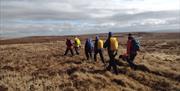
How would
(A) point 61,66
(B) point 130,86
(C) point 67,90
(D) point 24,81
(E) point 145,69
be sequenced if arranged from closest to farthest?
(C) point 67,90
(B) point 130,86
(D) point 24,81
(E) point 145,69
(A) point 61,66

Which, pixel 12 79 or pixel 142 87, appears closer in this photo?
pixel 142 87

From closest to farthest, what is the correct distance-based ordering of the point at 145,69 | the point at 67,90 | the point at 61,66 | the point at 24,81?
1. the point at 67,90
2. the point at 24,81
3. the point at 145,69
4. the point at 61,66

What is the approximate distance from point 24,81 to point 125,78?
4.44 meters

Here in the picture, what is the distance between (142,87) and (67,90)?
3.10 m

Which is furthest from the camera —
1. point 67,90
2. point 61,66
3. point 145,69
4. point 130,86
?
point 61,66

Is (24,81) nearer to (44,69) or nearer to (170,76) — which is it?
(44,69)

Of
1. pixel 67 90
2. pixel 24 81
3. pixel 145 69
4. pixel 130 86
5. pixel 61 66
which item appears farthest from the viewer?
pixel 61 66

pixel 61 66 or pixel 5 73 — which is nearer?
pixel 5 73

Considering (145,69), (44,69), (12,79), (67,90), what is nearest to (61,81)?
(67,90)

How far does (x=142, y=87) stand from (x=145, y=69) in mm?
3354

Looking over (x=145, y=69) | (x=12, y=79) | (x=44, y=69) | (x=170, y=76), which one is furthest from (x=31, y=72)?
(x=170, y=76)

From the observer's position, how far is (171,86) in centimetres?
1382

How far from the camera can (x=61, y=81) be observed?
1427 cm

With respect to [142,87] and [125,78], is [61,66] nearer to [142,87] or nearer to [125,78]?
[125,78]
